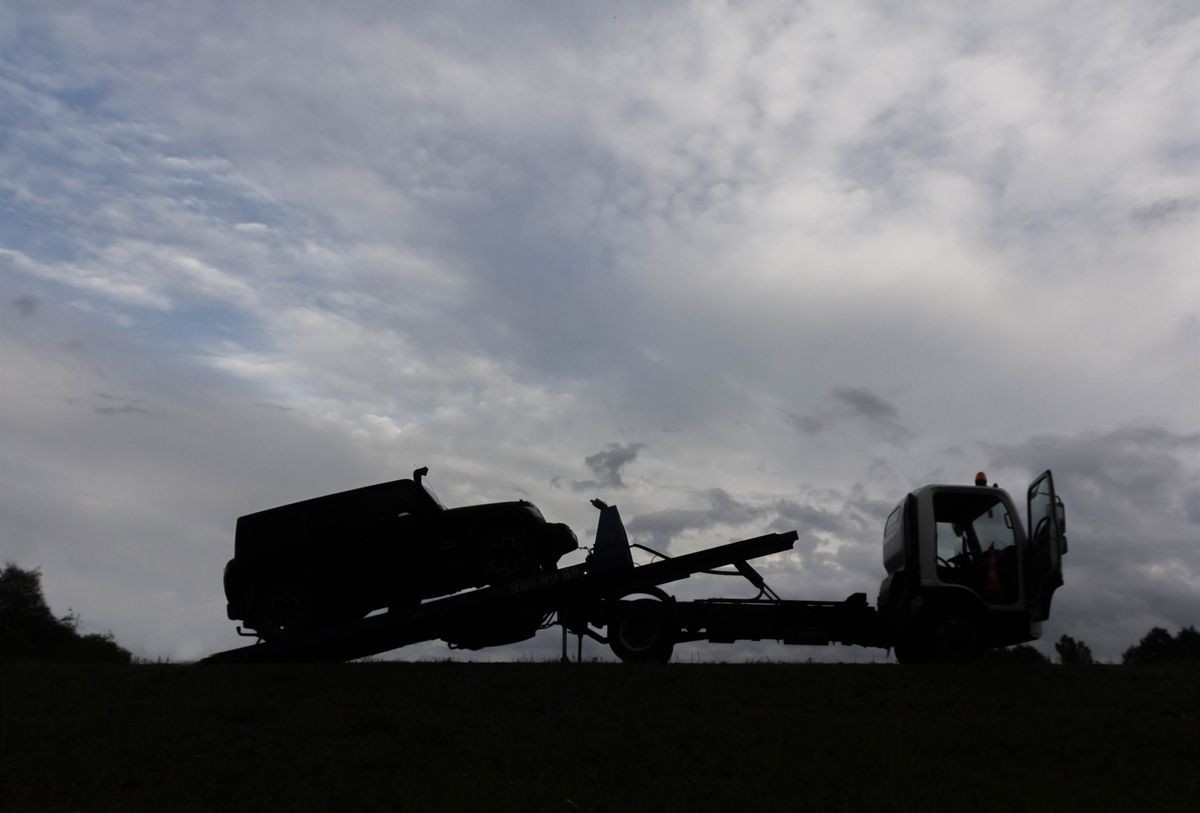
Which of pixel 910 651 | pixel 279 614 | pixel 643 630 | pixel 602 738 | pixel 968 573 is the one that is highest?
pixel 968 573

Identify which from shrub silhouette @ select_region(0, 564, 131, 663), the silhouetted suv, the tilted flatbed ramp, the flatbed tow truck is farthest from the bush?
shrub silhouette @ select_region(0, 564, 131, 663)

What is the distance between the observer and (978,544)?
1689 centimetres

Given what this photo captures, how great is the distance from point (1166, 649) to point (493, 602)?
2107cm

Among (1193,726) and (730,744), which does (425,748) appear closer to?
(730,744)

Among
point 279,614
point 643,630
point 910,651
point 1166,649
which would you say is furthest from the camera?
point 1166,649

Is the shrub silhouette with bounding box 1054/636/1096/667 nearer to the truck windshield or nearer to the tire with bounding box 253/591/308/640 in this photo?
the truck windshield

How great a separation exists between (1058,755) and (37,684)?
13.6 metres

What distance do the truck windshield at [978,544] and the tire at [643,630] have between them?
14.1 feet

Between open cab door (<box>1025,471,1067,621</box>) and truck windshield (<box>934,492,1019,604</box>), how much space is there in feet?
0.94

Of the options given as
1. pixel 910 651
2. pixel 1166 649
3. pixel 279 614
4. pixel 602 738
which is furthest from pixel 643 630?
pixel 1166 649

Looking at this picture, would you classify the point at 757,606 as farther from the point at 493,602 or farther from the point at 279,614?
the point at 279,614

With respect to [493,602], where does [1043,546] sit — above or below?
above

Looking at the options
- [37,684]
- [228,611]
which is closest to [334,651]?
Answer: [228,611]

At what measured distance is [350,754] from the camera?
38.8 ft
